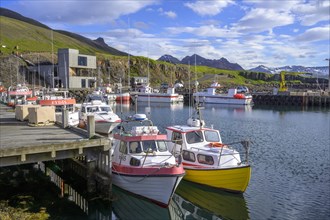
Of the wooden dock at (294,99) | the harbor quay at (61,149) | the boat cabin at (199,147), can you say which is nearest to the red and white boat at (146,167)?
the harbor quay at (61,149)

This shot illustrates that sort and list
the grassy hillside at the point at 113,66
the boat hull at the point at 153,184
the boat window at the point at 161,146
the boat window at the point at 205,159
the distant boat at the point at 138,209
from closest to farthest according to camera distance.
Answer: the boat hull at the point at 153,184 < the distant boat at the point at 138,209 < the boat window at the point at 161,146 < the boat window at the point at 205,159 < the grassy hillside at the point at 113,66

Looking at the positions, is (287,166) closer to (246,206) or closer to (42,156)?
(246,206)

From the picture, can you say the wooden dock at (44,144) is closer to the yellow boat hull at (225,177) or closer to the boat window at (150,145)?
the boat window at (150,145)

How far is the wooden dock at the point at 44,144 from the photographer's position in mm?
15664

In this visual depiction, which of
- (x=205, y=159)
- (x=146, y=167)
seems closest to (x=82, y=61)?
(x=205, y=159)

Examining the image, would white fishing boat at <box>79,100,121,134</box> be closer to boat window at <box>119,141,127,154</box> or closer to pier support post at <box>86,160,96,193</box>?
pier support post at <box>86,160,96,193</box>

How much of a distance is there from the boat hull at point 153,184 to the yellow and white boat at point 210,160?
1.81 meters

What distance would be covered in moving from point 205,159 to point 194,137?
78.6 inches

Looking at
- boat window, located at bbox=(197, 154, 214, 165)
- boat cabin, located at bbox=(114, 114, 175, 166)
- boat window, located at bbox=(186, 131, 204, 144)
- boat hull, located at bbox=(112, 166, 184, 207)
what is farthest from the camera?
boat window, located at bbox=(186, 131, 204, 144)

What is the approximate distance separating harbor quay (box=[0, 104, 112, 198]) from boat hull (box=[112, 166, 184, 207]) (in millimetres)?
1064

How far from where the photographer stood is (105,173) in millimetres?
18078

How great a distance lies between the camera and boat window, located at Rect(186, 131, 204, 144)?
21.5 metres

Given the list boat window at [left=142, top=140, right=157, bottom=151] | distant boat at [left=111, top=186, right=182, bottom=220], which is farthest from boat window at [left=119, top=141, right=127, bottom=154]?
distant boat at [left=111, top=186, right=182, bottom=220]

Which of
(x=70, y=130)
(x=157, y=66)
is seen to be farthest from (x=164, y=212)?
(x=157, y=66)
